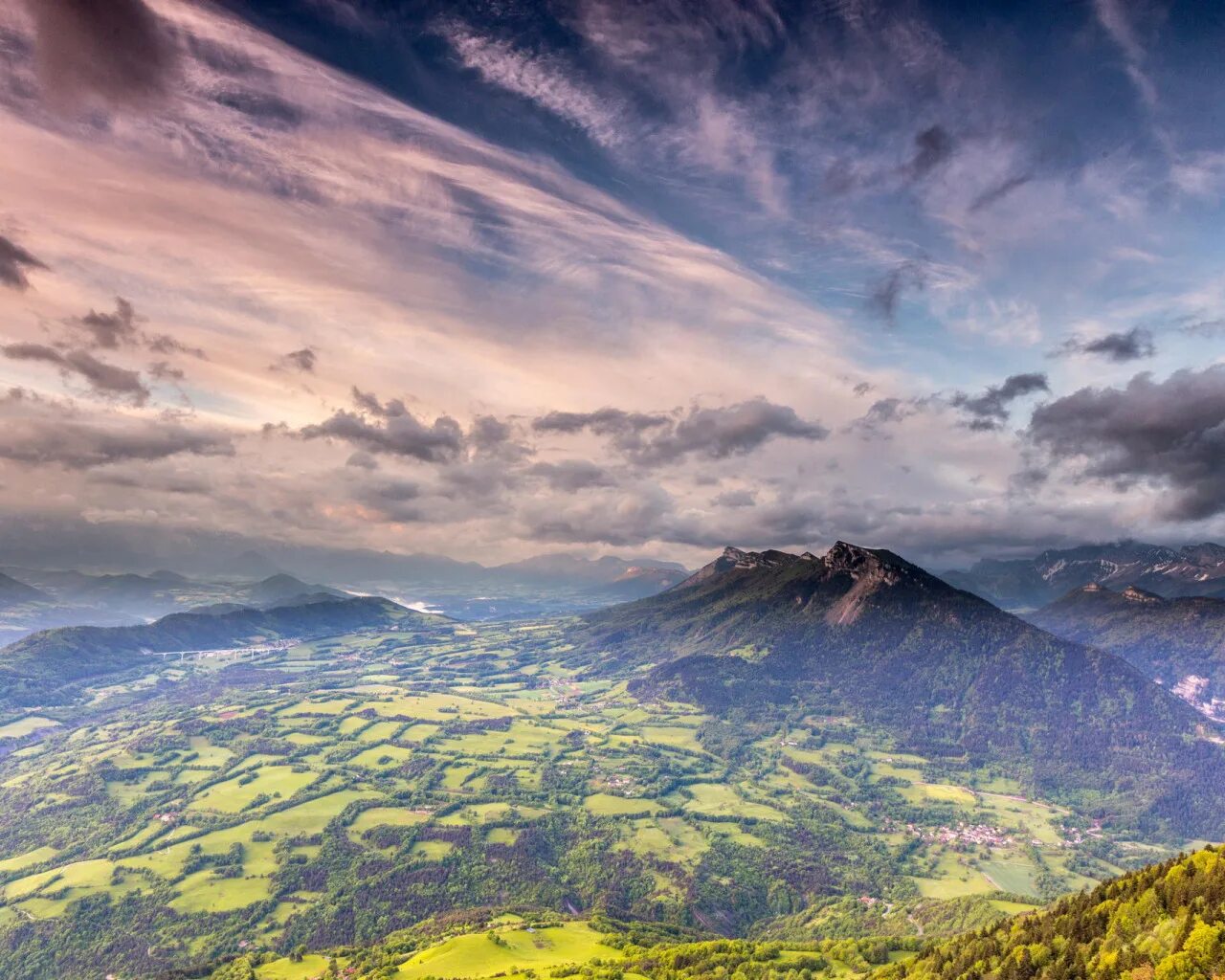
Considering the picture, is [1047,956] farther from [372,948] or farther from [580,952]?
[372,948]

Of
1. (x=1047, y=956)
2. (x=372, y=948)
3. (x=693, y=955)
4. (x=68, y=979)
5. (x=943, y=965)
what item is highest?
(x=1047, y=956)

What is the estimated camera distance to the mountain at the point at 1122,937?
77562 mm

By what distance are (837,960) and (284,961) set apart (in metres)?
150

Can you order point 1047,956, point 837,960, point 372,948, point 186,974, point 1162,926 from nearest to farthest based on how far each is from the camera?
point 1162,926, point 1047,956, point 837,960, point 186,974, point 372,948

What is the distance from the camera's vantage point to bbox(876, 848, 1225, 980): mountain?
77562 mm

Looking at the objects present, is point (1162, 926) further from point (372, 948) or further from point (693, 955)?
point (372, 948)

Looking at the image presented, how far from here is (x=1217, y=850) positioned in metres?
99.2

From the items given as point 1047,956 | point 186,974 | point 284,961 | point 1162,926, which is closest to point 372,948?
point 284,961

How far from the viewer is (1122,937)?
9125cm

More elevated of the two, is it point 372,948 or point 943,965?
point 943,965

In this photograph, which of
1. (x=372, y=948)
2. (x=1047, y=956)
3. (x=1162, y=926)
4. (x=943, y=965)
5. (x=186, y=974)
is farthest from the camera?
(x=372, y=948)

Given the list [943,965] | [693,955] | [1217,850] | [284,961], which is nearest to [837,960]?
[693,955]

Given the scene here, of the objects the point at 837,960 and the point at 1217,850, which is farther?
the point at 837,960

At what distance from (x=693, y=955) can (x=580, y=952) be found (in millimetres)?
34974
